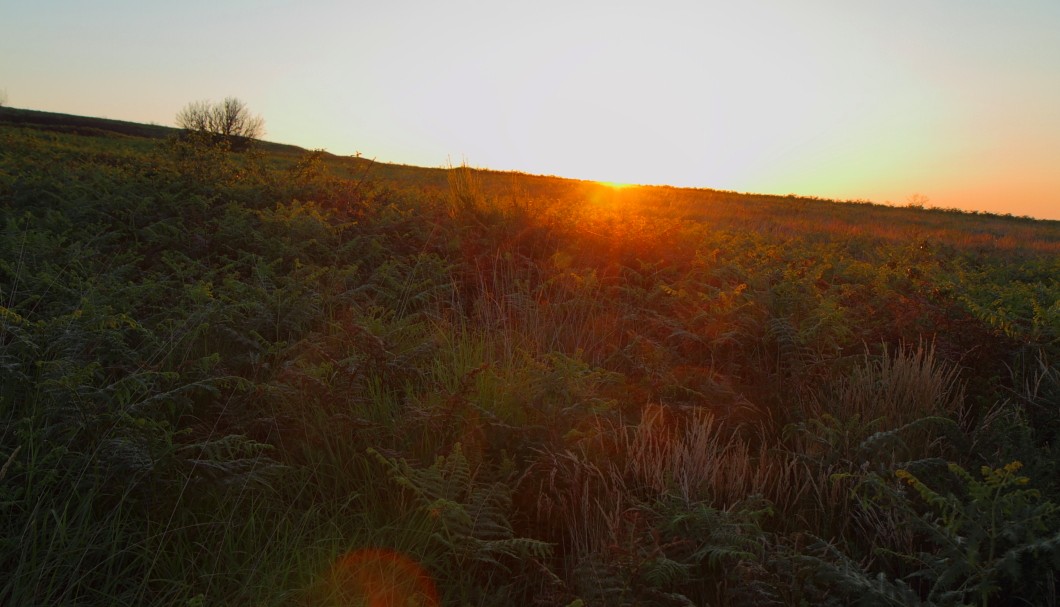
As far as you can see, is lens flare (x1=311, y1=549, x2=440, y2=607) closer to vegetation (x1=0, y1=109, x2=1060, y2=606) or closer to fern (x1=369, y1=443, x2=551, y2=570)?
vegetation (x1=0, y1=109, x2=1060, y2=606)

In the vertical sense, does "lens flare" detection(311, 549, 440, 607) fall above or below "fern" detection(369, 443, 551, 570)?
below

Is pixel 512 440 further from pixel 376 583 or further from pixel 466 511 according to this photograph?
pixel 376 583

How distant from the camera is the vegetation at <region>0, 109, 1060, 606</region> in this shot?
7.24ft

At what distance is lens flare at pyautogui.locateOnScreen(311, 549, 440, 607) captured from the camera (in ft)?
7.13

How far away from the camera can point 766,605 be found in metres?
2.10

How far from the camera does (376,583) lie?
2268mm

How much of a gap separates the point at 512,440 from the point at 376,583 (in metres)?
1.03

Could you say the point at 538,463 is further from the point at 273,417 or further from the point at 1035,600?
the point at 1035,600

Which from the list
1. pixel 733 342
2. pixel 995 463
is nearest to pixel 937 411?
pixel 995 463

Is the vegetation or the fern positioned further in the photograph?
the fern

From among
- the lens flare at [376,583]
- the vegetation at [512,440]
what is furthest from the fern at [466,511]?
the lens flare at [376,583]

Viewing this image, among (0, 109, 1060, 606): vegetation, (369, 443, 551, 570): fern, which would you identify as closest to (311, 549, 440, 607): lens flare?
(0, 109, 1060, 606): vegetation

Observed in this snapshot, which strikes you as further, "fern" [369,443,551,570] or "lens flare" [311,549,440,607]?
"fern" [369,443,551,570]

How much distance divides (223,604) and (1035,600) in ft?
9.24
